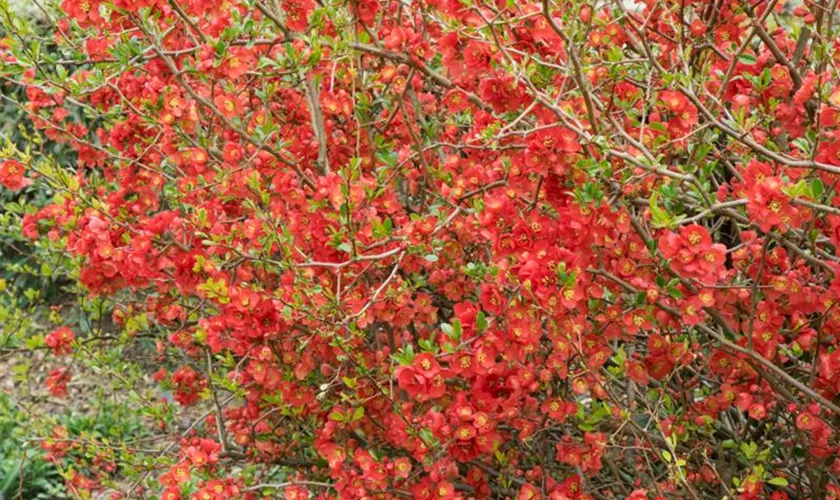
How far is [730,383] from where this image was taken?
247 centimetres

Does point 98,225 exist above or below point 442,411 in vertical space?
above

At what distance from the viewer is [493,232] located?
215 cm

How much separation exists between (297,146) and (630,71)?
0.97 metres

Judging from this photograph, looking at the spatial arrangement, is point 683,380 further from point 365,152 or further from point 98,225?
point 98,225

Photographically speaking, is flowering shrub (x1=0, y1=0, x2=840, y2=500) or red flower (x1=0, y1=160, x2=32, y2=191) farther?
red flower (x1=0, y1=160, x2=32, y2=191)

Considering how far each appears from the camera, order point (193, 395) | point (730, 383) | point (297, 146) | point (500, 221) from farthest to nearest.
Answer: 1. point (193, 395)
2. point (297, 146)
3. point (730, 383)
4. point (500, 221)

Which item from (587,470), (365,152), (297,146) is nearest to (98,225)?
(297,146)

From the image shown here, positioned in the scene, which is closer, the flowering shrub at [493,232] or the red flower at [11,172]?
the flowering shrub at [493,232]

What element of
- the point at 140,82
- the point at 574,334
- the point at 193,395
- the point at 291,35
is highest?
the point at 291,35

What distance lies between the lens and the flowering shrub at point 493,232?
7.07 ft

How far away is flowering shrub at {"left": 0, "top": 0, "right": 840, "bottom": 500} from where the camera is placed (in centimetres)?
216

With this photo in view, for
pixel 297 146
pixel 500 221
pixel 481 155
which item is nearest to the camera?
pixel 500 221

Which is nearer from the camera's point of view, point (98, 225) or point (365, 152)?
point (98, 225)

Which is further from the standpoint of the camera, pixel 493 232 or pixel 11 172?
pixel 11 172
